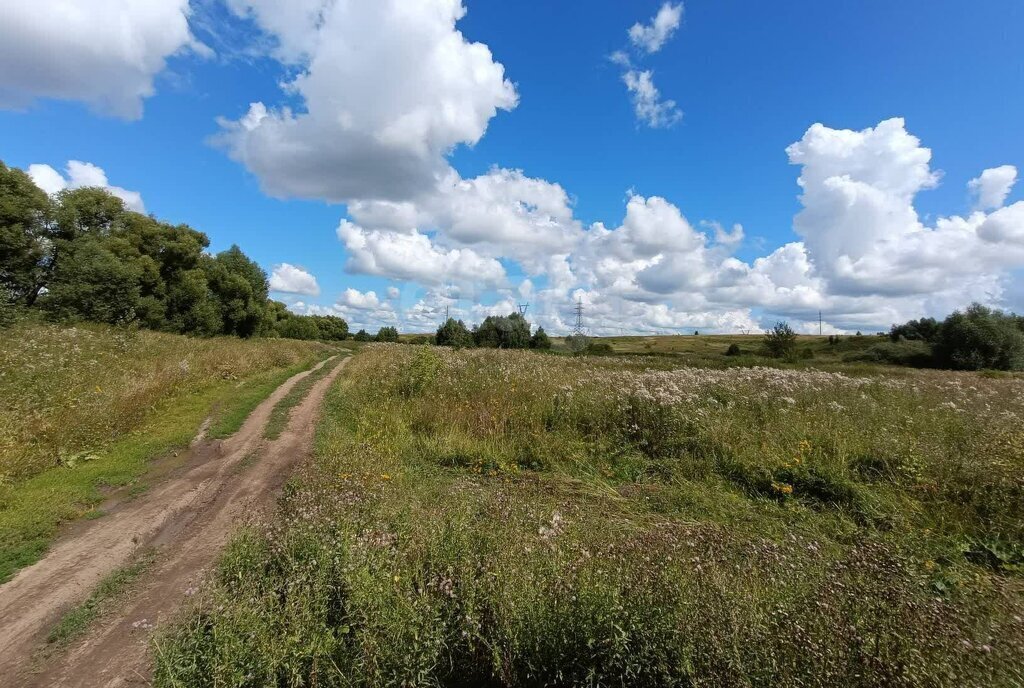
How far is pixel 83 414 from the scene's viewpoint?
1077 cm

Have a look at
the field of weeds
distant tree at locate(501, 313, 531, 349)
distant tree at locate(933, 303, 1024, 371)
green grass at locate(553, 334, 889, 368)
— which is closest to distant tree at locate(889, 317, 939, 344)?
green grass at locate(553, 334, 889, 368)

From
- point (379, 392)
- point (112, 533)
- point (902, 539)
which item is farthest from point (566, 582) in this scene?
point (379, 392)

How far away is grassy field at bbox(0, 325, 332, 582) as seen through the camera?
7.39m

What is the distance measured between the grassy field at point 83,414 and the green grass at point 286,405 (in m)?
0.98

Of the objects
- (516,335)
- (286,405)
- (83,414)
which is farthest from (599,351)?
(83,414)

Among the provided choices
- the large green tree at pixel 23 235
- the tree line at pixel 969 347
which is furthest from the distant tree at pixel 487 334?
the large green tree at pixel 23 235

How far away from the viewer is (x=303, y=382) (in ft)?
73.2

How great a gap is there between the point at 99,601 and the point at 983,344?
72.6 metres

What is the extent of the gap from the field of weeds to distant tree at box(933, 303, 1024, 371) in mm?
55957

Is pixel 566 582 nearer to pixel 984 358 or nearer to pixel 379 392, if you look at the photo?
pixel 379 392

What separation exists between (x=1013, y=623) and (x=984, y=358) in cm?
6724

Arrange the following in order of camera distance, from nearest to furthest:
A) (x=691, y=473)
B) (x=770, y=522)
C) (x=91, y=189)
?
(x=770, y=522), (x=691, y=473), (x=91, y=189)

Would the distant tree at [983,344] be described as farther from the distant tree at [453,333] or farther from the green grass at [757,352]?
the distant tree at [453,333]

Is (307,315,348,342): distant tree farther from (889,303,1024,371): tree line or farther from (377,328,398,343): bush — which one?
(889,303,1024,371): tree line
